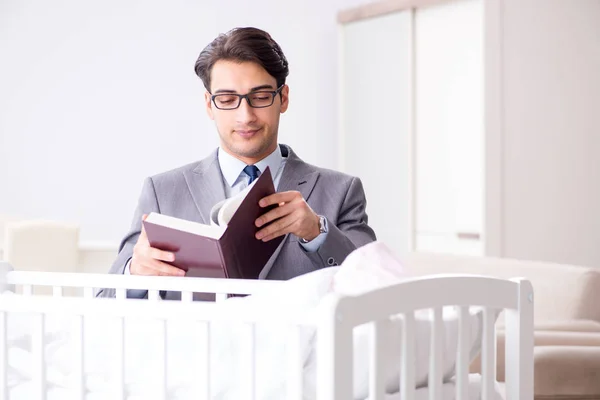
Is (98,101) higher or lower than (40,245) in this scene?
Result: higher

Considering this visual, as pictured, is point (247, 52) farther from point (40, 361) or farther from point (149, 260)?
point (40, 361)

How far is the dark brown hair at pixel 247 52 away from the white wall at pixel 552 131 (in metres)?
2.32

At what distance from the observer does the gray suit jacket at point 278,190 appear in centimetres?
191

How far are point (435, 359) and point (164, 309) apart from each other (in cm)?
37

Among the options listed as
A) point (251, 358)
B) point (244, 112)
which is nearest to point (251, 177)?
point (244, 112)

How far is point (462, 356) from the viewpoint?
1.29 meters

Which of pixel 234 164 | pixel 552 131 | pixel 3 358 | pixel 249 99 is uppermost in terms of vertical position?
pixel 552 131

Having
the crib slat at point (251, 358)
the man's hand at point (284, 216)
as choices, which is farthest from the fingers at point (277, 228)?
the crib slat at point (251, 358)

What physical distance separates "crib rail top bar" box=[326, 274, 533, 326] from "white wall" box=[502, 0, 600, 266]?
2.62 meters

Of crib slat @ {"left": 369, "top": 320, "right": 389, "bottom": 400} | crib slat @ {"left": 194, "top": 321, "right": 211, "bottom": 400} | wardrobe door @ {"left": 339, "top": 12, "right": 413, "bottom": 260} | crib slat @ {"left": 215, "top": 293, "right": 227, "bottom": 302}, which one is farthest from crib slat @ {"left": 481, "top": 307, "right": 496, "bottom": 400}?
wardrobe door @ {"left": 339, "top": 12, "right": 413, "bottom": 260}

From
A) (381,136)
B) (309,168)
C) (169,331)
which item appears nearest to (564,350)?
(309,168)

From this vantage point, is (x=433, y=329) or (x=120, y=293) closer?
(x=433, y=329)

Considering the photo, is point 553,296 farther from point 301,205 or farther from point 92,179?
point 92,179

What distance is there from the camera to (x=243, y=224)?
5.14 feet
